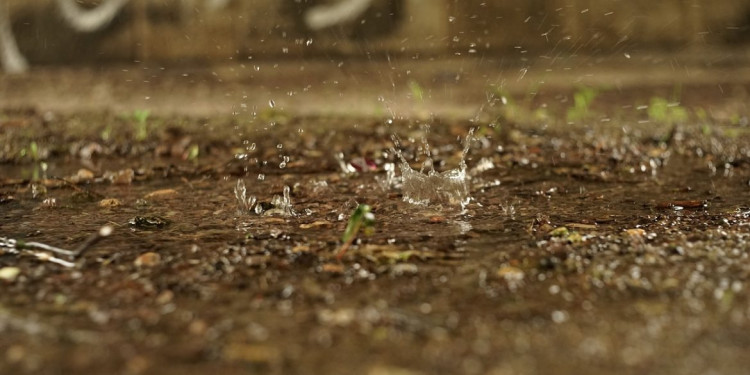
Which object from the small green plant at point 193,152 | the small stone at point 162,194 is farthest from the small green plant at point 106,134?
the small stone at point 162,194

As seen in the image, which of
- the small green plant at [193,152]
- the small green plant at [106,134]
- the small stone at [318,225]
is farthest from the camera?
the small green plant at [106,134]

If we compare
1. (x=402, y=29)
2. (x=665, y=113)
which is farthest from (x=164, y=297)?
(x=402, y=29)

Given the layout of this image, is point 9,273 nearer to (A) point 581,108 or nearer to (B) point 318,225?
(B) point 318,225

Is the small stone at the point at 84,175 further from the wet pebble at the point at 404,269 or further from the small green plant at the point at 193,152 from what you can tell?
the wet pebble at the point at 404,269

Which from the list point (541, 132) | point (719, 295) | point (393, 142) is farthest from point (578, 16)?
point (719, 295)

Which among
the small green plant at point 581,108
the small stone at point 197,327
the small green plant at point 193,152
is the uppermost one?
the small green plant at point 581,108
